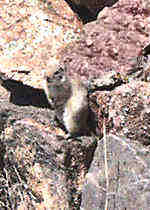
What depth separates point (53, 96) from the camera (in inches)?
176

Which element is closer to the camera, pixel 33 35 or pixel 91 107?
pixel 91 107

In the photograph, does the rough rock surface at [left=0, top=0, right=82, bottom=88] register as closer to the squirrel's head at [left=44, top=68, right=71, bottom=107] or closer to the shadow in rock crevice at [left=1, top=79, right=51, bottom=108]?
the shadow in rock crevice at [left=1, top=79, right=51, bottom=108]

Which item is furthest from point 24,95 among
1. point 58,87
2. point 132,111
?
point 132,111

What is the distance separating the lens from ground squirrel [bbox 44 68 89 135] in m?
4.38

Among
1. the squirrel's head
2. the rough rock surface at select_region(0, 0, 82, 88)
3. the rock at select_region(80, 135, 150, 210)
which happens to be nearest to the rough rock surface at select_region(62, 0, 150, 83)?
the rough rock surface at select_region(0, 0, 82, 88)

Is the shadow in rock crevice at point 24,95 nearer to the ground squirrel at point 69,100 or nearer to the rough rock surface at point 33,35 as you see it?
the rough rock surface at point 33,35

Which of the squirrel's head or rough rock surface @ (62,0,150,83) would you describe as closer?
the squirrel's head

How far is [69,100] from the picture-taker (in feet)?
14.4

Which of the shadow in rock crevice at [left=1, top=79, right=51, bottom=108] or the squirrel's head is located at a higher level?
the squirrel's head

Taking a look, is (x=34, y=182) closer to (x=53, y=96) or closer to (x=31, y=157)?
(x=31, y=157)

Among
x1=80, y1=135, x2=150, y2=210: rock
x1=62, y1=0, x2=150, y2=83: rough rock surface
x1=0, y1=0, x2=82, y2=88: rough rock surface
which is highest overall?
x1=0, y1=0, x2=82, y2=88: rough rock surface

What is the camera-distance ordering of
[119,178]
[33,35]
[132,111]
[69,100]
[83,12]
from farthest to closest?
[83,12]
[33,35]
[69,100]
[132,111]
[119,178]

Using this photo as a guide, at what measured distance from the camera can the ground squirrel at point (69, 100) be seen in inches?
172

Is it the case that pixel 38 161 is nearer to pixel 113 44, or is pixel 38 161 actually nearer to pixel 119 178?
pixel 119 178
